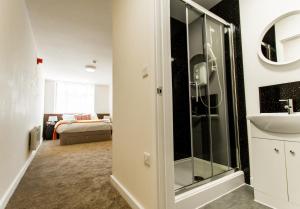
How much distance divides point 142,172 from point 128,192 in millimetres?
380

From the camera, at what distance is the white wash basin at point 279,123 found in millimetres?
1167

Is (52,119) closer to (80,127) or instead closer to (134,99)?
(80,127)

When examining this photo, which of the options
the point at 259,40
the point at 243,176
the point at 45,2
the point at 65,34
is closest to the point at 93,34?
the point at 65,34

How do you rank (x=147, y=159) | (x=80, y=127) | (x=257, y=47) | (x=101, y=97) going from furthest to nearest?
(x=101, y=97) → (x=80, y=127) → (x=257, y=47) → (x=147, y=159)

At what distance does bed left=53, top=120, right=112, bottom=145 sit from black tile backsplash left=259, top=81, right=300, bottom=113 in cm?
427

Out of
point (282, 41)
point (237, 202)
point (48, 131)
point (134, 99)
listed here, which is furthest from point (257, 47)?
point (48, 131)

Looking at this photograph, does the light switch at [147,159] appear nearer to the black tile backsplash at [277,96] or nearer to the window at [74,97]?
the black tile backsplash at [277,96]

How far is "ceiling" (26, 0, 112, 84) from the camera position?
2184 mm

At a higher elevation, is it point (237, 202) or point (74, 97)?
point (74, 97)

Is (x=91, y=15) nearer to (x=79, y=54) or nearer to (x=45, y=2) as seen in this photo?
(x=45, y=2)

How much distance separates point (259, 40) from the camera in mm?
1724

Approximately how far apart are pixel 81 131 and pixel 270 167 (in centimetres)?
446

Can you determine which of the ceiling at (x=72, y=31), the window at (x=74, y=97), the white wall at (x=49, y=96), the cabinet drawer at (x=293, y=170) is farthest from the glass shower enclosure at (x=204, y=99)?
the white wall at (x=49, y=96)

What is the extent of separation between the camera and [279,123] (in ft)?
4.09
